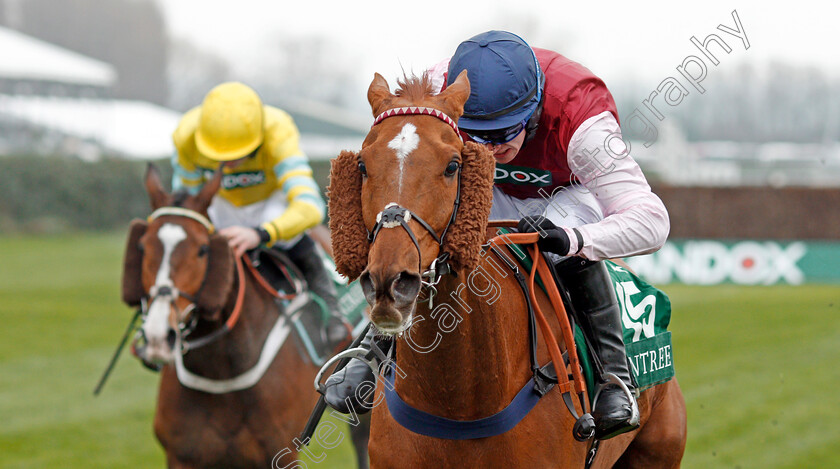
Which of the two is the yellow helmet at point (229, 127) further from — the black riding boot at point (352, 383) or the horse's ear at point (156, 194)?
the black riding boot at point (352, 383)

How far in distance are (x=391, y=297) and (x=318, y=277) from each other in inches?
129

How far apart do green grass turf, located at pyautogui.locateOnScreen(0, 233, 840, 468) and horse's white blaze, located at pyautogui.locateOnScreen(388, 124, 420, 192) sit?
4.23 meters

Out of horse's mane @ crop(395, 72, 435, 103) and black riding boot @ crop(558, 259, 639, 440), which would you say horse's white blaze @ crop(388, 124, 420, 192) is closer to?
horse's mane @ crop(395, 72, 435, 103)

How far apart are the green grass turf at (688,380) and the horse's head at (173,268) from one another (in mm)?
2107

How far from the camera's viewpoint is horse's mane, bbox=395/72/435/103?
7.52ft

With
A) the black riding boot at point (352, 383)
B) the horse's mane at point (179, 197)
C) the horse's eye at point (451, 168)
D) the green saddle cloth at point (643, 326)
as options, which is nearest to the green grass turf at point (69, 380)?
the horse's mane at point (179, 197)

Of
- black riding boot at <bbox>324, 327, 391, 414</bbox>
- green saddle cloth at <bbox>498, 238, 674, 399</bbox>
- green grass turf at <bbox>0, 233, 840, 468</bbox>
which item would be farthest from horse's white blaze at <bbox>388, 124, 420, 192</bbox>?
green grass turf at <bbox>0, 233, 840, 468</bbox>

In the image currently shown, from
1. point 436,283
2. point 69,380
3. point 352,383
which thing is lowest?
point 69,380

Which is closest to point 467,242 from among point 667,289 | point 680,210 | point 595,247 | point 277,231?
point 595,247

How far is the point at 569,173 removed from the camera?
305cm

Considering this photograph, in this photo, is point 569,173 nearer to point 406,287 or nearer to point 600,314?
point 600,314

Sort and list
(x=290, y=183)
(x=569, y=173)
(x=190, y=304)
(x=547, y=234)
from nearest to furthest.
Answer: (x=547, y=234) → (x=569, y=173) → (x=190, y=304) → (x=290, y=183)

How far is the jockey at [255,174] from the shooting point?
4.86 metres

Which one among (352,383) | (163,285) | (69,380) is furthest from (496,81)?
(69,380)
